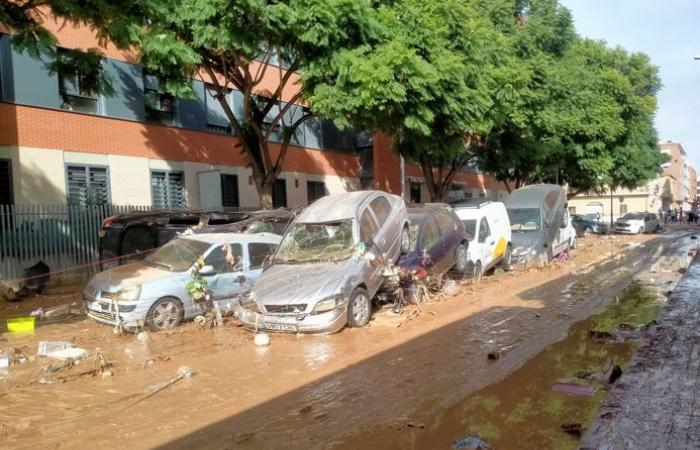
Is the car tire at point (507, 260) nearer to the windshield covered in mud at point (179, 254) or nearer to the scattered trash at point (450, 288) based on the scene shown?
the scattered trash at point (450, 288)

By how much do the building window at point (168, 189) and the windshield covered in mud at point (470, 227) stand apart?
10.0m

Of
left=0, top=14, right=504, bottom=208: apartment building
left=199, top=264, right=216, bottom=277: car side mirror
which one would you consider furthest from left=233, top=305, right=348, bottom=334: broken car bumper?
left=0, top=14, right=504, bottom=208: apartment building

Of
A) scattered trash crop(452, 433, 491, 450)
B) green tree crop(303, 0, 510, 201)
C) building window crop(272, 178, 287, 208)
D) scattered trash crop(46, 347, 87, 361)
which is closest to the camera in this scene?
scattered trash crop(452, 433, 491, 450)

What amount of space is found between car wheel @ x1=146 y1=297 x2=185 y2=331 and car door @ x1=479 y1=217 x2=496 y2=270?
25.0ft

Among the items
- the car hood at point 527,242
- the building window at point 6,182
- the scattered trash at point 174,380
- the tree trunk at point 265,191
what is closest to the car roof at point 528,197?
the car hood at point 527,242

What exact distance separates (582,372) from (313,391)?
9.55ft

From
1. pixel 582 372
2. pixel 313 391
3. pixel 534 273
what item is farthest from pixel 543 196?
pixel 313 391

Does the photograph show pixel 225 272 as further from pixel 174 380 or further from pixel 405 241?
pixel 174 380

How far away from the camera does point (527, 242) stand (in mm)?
17234

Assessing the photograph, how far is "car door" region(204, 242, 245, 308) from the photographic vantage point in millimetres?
10242

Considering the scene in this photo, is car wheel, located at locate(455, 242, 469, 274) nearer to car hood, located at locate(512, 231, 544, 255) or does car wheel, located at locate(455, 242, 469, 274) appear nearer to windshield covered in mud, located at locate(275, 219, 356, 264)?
car hood, located at locate(512, 231, 544, 255)

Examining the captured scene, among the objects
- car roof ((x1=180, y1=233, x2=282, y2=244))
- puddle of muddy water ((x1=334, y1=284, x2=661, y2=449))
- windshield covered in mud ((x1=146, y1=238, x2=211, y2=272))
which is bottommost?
puddle of muddy water ((x1=334, y1=284, x2=661, y2=449))

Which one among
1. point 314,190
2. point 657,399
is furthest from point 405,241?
point 314,190

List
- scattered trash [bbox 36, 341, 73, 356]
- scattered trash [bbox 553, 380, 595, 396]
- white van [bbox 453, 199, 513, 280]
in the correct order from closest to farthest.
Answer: scattered trash [bbox 553, 380, 595, 396]
scattered trash [bbox 36, 341, 73, 356]
white van [bbox 453, 199, 513, 280]
